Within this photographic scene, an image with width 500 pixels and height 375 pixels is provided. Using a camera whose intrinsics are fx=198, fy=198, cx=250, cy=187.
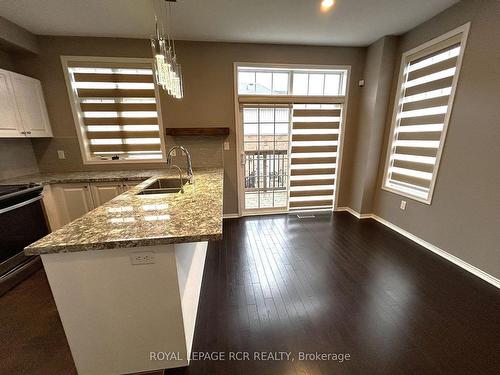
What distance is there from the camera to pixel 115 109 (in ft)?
9.64

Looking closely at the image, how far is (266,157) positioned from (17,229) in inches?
126

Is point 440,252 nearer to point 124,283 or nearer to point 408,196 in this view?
point 408,196

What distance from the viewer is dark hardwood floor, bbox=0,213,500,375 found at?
1.27 m

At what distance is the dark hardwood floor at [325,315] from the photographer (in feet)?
4.16

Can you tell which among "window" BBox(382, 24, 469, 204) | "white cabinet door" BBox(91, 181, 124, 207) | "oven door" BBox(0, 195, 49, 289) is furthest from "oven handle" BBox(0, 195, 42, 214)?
"window" BBox(382, 24, 469, 204)

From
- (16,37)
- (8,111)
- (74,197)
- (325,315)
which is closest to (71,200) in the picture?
(74,197)

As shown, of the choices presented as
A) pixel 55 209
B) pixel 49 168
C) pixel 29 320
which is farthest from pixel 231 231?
pixel 49 168

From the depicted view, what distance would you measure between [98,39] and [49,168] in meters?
1.99

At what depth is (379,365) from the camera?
125 centimetres

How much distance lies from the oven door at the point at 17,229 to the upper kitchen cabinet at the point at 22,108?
93 centimetres

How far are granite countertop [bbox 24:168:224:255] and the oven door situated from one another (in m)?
1.28

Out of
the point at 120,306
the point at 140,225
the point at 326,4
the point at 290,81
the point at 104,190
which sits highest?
the point at 326,4

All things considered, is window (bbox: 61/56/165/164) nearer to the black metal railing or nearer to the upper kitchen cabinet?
the upper kitchen cabinet

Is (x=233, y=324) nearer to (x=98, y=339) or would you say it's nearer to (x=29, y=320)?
(x=98, y=339)
